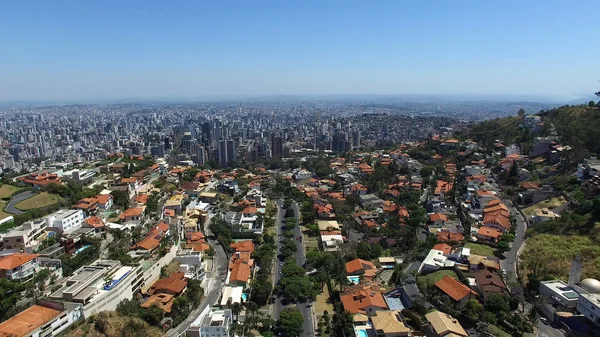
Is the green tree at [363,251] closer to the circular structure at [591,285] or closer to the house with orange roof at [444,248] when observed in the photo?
the house with orange roof at [444,248]

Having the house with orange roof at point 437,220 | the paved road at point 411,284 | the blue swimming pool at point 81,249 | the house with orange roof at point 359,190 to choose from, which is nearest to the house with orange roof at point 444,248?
the paved road at point 411,284

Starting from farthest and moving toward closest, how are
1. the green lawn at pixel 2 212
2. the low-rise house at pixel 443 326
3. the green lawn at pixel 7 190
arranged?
the green lawn at pixel 7 190
the green lawn at pixel 2 212
the low-rise house at pixel 443 326

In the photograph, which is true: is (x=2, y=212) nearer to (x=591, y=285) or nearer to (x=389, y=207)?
(x=389, y=207)

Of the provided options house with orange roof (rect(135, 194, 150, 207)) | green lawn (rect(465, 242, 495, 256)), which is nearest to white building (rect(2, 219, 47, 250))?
house with orange roof (rect(135, 194, 150, 207))

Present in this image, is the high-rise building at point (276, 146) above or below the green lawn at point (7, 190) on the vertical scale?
below

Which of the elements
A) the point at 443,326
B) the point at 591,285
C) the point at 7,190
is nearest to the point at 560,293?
the point at 591,285

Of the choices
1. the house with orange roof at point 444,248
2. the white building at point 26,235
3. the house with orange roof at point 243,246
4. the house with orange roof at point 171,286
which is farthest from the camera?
the house with orange roof at point 243,246

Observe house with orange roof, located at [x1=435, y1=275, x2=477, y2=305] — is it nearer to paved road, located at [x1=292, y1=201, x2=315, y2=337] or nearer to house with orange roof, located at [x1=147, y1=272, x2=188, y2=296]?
paved road, located at [x1=292, y1=201, x2=315, y2=337]
